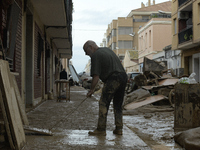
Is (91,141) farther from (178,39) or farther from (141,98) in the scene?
(178,39)

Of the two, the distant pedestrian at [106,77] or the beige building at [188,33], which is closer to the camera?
the distant pedestrian at [106,77]

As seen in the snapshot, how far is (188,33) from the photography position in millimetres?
23969

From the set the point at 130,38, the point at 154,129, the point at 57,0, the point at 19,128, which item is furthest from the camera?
the point at 130,38

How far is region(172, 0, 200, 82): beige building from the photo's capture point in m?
22.6

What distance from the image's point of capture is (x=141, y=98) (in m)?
11.0

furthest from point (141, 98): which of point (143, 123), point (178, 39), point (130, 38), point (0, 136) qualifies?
point (130, 38)

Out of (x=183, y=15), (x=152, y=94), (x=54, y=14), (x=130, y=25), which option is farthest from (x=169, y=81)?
(x=130, y=25)

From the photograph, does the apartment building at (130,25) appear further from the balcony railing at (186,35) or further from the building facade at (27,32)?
the building facade at (27,32)

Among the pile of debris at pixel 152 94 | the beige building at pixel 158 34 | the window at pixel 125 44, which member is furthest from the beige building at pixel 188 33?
the window at pixel 125 44

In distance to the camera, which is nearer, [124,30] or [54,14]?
[54,14]

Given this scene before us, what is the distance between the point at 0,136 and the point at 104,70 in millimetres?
1964

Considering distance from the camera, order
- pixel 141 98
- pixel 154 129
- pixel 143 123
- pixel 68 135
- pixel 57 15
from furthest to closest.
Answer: pixel 57 15
pixel 141 98
pixel 143 123
pixel 154 129
pixel 68 135

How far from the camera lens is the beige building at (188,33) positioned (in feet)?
74.1

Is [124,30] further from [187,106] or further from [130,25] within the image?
[187,106]
